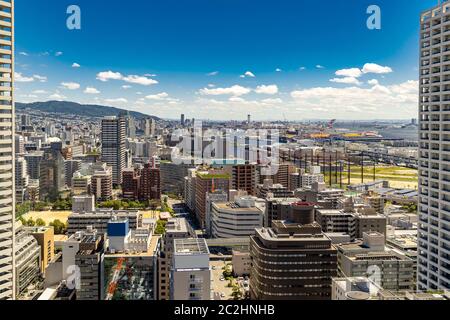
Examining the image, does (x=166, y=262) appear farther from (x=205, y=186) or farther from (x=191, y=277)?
(x=205, y=186)

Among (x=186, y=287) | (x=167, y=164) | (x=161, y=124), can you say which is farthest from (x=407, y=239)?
(x=161, y=124)

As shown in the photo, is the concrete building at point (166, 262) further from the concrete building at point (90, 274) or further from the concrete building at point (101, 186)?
the concrete building at point (101, 186)

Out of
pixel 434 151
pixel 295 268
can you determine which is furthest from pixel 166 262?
pixel 434 151

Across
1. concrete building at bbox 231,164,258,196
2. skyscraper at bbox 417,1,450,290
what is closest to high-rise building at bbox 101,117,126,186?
concrete building at bbox 231,164,258,196

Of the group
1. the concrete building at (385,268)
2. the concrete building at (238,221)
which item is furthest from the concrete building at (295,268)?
the concrete building at (238,221)

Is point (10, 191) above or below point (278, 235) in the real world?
above

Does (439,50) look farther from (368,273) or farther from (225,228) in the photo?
(225,228)
